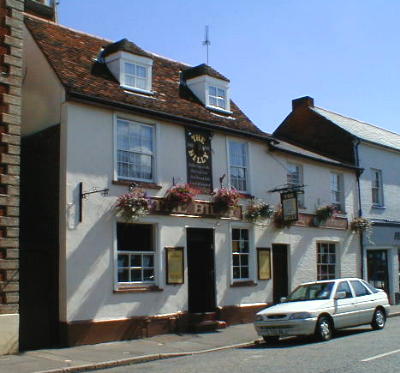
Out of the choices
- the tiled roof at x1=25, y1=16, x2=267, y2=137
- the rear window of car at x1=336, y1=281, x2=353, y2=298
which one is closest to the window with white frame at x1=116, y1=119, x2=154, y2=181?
the tiled roof at x1=25, y1=16, x2=267, y2=137

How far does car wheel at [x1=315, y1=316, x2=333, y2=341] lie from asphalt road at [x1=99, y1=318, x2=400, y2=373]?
0.70 ft

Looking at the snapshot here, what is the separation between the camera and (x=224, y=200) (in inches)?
687

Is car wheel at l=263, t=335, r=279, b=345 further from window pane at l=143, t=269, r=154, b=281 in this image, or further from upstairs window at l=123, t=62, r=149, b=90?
upstairs window at l=123, t=62, r=149, b=90

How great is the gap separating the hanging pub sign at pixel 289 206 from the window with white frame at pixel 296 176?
6.35ft

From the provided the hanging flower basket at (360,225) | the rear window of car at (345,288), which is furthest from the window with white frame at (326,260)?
the rear window of car at (345,288)

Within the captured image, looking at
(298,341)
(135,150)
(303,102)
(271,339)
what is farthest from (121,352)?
(303,102)

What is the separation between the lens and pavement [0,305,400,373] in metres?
11.4

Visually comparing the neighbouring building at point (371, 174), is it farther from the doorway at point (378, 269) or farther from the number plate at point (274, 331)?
the number plate at point (274, 331)

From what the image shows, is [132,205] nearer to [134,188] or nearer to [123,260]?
[134,188]

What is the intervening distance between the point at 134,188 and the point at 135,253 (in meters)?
1.69

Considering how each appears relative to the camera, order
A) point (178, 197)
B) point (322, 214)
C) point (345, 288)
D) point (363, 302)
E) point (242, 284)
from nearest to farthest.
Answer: point (345, 288) < point (363, 302) < point (178, 197) < point (242, 284) < point (322, 214)

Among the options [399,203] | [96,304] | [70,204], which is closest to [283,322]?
[96,304]

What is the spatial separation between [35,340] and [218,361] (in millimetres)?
5265

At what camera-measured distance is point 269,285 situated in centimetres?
1920
